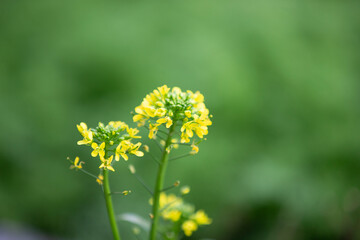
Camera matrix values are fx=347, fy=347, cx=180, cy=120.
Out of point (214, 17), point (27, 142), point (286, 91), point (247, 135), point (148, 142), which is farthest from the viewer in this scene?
point (214, 17)

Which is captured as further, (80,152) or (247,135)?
(247,135)

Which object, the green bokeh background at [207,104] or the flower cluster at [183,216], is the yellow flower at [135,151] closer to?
the flower cluster at [183,216]

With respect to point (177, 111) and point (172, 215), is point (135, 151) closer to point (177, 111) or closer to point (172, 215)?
point (177, 111)

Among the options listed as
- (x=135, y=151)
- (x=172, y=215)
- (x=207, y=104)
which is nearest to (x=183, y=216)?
(x=172, y=215)

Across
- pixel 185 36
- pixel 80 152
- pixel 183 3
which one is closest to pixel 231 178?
pixel 80 152

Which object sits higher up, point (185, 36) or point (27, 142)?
point (185, 36)

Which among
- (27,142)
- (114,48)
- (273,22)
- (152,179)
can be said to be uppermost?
(273,22)

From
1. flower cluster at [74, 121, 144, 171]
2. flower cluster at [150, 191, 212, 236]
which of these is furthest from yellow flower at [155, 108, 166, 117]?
flower cluster at [150, 191, 212, 236]

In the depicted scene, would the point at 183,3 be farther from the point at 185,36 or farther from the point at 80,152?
the point at 80,152
